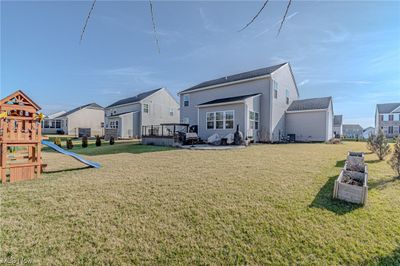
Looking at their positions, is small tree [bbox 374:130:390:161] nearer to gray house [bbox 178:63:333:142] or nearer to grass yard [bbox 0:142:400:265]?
grass yard [bbox 0:142:400:265]

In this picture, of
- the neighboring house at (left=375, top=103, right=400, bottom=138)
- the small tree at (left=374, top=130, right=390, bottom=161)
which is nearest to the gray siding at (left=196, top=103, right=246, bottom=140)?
the small tree at (left=374, top=130, right=390, bottom=161)

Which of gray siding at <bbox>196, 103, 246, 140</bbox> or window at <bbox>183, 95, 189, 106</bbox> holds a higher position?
window at <bbox>183, 95, 189, 106</bbox>

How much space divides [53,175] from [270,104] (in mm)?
15564

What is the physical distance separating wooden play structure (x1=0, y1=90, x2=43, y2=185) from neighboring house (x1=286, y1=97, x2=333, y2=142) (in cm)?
1991

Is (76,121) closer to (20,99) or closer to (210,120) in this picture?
(210,120)

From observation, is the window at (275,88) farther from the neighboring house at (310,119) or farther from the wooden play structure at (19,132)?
the wooden play structure at (19,132)

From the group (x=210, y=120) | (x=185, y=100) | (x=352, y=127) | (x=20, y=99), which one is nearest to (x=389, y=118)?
(x=352, y=127)

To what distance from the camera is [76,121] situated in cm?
3691

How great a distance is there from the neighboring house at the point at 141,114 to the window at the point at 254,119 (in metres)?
17.5

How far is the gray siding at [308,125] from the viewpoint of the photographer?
688 inches

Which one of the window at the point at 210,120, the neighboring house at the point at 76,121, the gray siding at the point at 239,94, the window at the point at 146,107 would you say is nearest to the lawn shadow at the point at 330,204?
the window at the point at 210,120

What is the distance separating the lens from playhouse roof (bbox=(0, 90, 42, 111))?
207 inches

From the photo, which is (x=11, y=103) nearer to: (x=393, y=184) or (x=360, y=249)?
(x=360, y=249)

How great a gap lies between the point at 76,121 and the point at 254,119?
122ft
